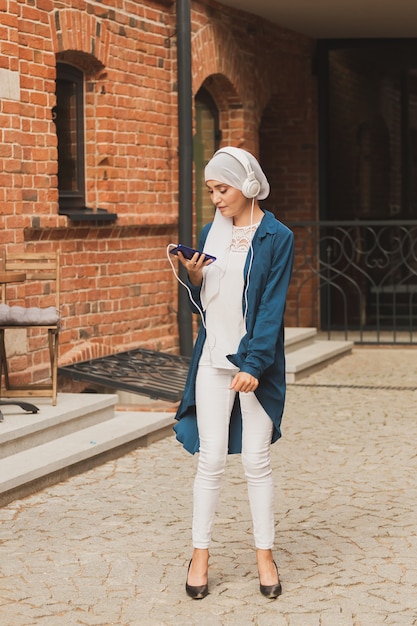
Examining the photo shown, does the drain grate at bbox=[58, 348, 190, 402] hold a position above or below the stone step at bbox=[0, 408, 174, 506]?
above

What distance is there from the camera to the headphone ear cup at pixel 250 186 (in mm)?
4391

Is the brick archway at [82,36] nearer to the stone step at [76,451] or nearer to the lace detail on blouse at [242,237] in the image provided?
the stone step at [76,451]

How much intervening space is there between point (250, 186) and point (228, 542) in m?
1.68

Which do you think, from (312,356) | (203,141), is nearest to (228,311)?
(312,356)

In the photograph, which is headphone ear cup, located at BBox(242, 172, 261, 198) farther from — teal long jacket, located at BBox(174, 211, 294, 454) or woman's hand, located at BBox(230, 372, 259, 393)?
woman's hand, located at BBox(230, 372, 259, 393)

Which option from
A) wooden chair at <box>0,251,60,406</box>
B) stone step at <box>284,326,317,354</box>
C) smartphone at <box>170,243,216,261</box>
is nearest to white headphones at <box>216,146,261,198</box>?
smartphone at <box>170,243,216,261</box>

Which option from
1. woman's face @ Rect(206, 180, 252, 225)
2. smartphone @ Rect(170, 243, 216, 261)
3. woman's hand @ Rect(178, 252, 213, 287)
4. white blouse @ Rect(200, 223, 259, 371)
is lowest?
white blouse @ Rect(200, 223, 259, 371)

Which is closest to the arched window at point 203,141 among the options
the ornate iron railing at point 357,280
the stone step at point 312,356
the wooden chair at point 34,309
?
the stone step at point 312,356

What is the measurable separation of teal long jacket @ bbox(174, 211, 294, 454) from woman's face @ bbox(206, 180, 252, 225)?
10cm

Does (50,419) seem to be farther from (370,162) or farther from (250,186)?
(370,162)

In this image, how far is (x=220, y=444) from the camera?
4.42 metres

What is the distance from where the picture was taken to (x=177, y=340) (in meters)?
10.6

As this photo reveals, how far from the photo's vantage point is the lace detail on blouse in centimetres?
446

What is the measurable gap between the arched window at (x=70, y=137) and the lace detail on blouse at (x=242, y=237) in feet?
15.1
